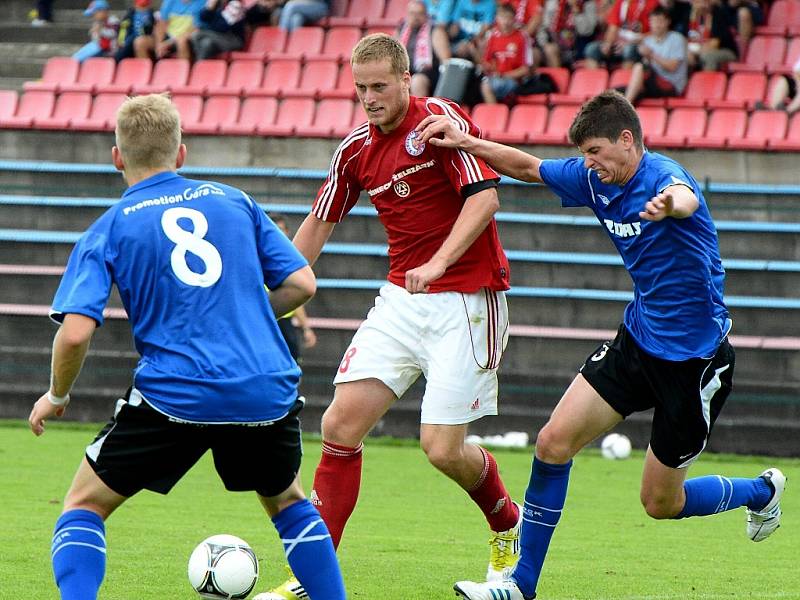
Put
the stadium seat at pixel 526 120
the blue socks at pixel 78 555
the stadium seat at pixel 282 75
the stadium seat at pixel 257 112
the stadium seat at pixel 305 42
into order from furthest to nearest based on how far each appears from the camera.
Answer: the stadium seat at pixel 305 42, the stadium seat at pixel 282 75, the stadium seat at pixel 257 112, the stadium seat at pixel 526 120, the blue socks at pixel 78 555

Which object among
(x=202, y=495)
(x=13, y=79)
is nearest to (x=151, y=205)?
(x=202, y=495)

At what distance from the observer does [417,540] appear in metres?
7.71

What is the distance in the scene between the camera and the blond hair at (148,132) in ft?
15.2

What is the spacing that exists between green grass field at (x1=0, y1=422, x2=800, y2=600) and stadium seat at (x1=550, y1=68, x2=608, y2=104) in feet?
19.2

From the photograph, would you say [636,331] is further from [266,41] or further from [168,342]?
[266,41]

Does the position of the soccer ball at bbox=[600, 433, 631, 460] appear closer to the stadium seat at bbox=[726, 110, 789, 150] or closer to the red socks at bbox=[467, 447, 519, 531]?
the stadium seat at bbox=[726, 110, 789, 150]

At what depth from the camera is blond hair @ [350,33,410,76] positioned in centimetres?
595

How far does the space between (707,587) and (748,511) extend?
0.47m

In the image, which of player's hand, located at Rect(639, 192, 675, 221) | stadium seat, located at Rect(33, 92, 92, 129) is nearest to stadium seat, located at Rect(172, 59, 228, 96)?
stadium seat, located at Rect(33, 92, 92, 129)

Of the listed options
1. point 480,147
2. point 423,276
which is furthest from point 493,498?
point 480,147

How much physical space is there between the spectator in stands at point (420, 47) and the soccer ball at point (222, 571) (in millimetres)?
10328

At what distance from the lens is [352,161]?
641cm

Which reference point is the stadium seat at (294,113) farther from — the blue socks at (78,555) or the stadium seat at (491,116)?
the blue socks at (78,555)

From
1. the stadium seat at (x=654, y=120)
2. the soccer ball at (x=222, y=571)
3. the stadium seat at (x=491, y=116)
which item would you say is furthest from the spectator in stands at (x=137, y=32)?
the soccer ball at (x=222, y=571)
